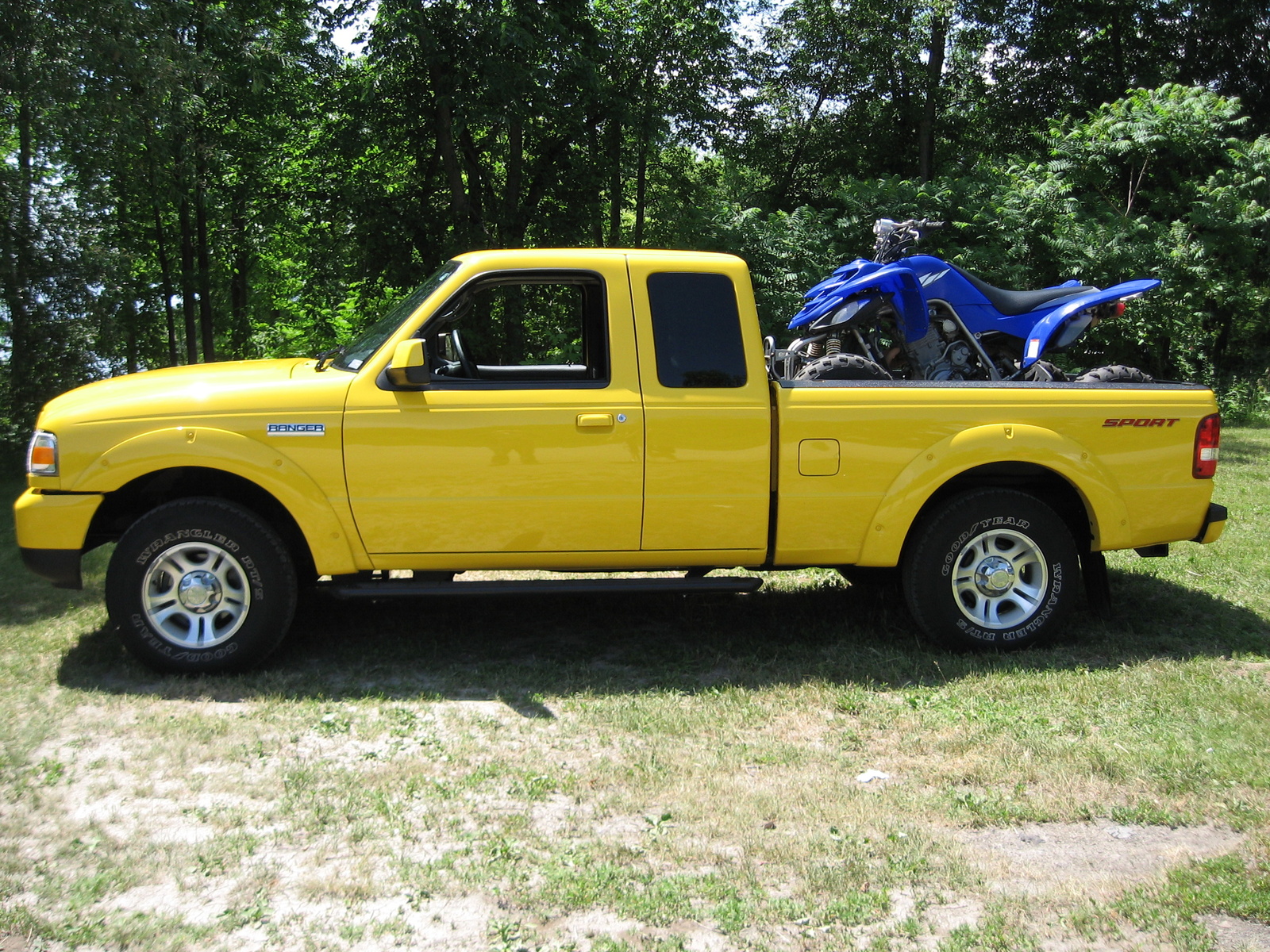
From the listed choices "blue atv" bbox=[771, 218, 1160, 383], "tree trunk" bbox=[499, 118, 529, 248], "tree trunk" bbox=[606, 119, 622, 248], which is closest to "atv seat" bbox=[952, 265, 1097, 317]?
"blue atv" bbox=[771, 218, 1160, 383]

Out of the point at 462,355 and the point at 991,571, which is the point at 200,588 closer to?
the point at 462,355

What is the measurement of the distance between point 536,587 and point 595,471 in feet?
2.12

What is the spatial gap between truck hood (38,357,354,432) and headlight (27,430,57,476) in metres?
0.06

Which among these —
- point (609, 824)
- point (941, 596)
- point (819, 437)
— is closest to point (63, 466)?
point (609, 824)

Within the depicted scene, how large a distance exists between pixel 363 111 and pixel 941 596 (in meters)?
14.1

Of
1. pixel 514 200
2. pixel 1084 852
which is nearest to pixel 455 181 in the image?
pixel 514 200

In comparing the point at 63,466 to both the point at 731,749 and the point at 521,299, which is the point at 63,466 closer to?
the point at 731,749

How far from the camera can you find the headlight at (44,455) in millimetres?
5129

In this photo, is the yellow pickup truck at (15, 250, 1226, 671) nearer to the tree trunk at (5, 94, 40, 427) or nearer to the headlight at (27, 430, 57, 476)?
the headlight at (27, 430, 57, 476)

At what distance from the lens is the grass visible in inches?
128

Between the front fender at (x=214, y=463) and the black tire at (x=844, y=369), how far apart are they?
263 centimetres

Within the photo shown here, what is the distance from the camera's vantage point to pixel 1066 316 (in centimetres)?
634

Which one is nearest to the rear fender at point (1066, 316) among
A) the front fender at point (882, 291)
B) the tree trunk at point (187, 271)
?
the front fender at point (882, 291)

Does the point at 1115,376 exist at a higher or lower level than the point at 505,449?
higher
